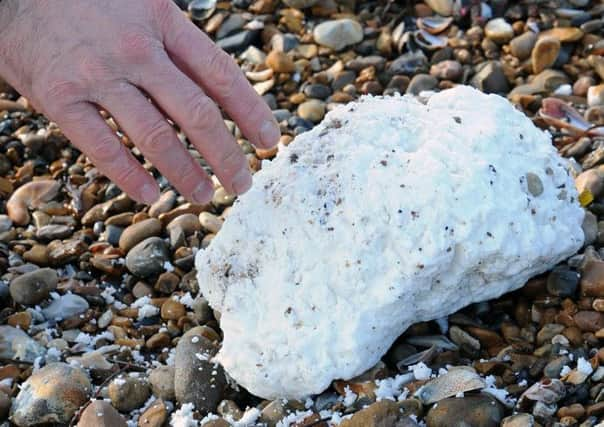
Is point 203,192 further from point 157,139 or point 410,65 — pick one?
point 410,65

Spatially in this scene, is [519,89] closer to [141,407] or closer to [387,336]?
[387,336]

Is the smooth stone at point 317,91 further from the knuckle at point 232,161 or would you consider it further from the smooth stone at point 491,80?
the knuckle at point 232,161

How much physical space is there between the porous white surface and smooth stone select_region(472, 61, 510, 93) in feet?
3.29

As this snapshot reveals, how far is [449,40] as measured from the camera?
374cm

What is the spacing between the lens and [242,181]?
7.30 ft

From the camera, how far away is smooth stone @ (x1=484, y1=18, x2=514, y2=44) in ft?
12.1

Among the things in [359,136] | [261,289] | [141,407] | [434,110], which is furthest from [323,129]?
[141,407]

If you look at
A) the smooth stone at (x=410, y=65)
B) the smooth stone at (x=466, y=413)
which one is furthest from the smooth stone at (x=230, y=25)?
the smooth stone at (x=466, y=413)

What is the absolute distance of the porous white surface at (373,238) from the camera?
7.38 ft

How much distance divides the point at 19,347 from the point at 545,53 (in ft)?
7.19

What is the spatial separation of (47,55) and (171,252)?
1.07 m

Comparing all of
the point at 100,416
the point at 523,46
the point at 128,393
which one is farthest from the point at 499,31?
the point at 100,416

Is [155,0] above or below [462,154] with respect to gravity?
above

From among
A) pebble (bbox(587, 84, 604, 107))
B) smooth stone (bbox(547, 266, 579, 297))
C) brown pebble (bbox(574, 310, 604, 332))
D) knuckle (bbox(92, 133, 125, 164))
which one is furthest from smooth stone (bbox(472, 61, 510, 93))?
knuckle (bbox(92, 133, 125, 164))
